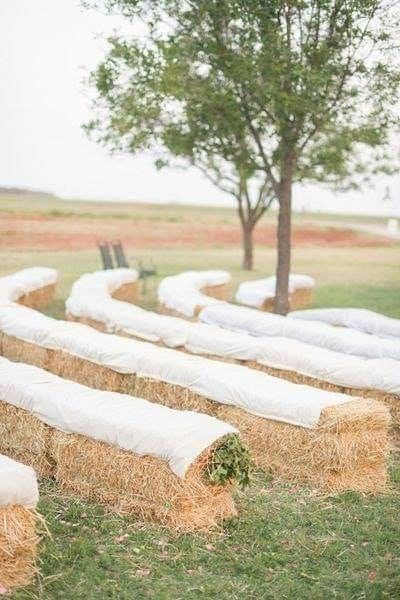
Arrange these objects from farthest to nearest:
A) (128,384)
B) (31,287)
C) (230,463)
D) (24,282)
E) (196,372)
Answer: (31,287) → (24,282) → (128,384) → (196,372) → (230,463)

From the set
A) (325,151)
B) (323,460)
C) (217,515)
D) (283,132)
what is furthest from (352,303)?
(217,515)

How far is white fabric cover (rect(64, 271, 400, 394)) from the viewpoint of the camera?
10414 millimetres

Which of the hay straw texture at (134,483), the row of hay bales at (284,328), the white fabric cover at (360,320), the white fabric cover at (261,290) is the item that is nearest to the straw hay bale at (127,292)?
the row of hay bales at (284,328)

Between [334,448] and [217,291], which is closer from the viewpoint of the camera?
[334,448]

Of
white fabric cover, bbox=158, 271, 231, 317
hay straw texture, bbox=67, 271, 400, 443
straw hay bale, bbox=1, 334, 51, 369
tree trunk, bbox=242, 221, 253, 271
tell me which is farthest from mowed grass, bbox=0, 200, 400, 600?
tree trunk, bbox=242, 221, 253, 271

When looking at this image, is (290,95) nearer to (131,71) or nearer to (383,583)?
(131,71)

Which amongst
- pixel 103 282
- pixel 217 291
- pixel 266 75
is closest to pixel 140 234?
pixel 217 291

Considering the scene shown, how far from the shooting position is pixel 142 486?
7488mm

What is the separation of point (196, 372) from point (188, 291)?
28.6ft

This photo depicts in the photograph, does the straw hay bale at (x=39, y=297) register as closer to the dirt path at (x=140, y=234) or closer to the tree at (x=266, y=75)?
the dirt path at (x=140, y=234)

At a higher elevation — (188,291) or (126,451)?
(188,291)

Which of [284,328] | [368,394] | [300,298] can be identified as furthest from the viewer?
[300,298]

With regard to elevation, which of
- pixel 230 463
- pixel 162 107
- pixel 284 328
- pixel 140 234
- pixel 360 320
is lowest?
pixel 230 463

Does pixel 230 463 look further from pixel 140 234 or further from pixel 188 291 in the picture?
pixel 140 234
